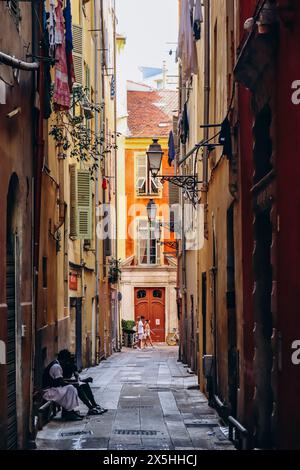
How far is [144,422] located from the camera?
17469 mm

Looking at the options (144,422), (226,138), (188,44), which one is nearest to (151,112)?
(188,44)

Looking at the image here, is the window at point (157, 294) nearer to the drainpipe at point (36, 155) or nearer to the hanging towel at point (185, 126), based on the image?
the hanging towel at point (185, 126)

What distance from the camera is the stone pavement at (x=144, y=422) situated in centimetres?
1482

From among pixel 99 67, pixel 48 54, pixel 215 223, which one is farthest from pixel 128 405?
pixel 99 67

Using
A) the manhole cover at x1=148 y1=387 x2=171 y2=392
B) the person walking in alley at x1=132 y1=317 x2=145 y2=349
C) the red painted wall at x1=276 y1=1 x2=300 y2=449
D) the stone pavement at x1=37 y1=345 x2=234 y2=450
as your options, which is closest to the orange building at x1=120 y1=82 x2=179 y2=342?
the person walking in alley at x1=132 y1=317 x2=145 y2=349

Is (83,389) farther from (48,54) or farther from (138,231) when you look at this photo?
(138,231)

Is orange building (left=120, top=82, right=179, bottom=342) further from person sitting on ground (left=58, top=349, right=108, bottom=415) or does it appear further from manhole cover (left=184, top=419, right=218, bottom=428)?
manhole cover (left=184, top=419, right=218, bottom=428)

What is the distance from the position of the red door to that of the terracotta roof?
925 centimetres

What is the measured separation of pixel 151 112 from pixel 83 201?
40.3 metres

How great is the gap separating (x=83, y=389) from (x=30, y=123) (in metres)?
5.70

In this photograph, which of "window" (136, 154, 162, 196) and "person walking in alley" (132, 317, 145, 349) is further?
"window" (136, 154, 162, 196)

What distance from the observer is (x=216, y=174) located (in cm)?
2006

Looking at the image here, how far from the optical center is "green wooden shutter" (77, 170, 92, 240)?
27641mm

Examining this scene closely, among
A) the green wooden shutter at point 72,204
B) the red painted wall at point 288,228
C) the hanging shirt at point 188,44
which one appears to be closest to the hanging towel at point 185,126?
the green wooden shutter at point 72,204
